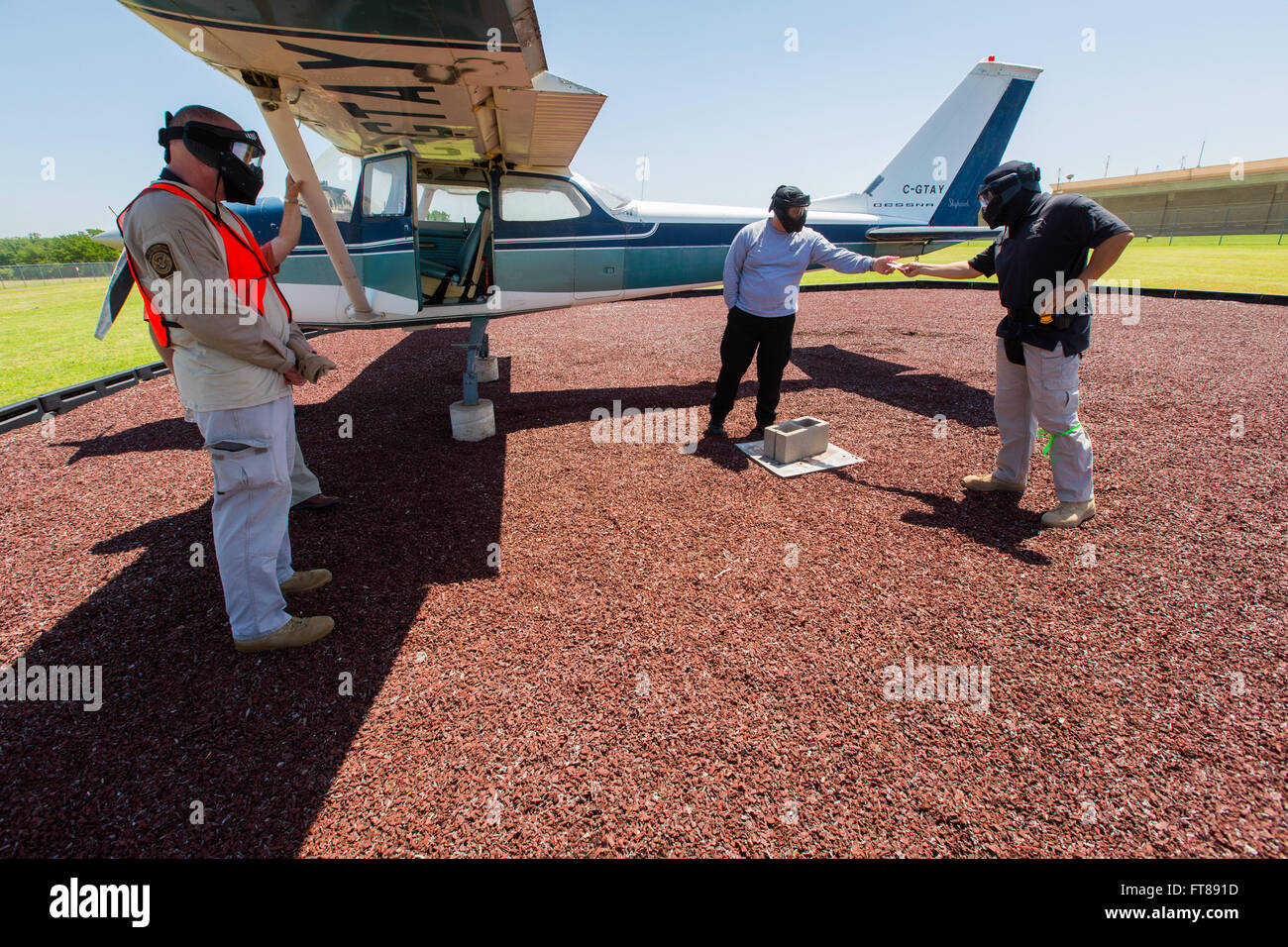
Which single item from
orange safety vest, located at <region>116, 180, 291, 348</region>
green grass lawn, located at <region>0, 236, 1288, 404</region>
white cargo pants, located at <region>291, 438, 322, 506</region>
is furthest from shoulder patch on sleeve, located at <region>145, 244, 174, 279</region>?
green grass lawn, located at <region>0, 236, 1288, 404</region>

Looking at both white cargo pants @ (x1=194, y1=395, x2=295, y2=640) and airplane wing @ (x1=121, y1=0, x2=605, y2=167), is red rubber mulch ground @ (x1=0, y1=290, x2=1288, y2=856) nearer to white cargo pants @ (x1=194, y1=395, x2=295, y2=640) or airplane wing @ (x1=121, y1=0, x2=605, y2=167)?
white cargo pants @ (x1=194, y1=395, x2=295, y2=640)

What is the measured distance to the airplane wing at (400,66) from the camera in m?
3.20

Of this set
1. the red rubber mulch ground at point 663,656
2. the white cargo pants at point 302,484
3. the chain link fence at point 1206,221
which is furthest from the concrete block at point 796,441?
the chain link fence at point 1206,221

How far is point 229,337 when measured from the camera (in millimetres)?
2334

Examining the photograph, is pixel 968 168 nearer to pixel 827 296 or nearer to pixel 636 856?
pixel 827 296

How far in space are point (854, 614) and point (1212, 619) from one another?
1936 mm

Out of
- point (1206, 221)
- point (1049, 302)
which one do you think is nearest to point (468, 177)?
point (1049, 302)

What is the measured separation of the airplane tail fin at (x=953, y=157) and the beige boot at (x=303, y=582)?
10.0 m

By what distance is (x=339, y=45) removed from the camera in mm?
3625

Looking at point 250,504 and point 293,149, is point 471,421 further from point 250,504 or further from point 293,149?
point 250,504

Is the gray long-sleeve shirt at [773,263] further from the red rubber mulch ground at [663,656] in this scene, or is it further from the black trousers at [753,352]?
the red rubber mulch ground at [663,656]

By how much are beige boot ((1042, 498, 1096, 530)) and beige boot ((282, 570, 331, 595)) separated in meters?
5.03

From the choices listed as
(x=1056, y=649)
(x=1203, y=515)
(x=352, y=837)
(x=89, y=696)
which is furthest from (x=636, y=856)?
(x=1203, y=515)

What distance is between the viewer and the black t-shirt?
11.0 ft
